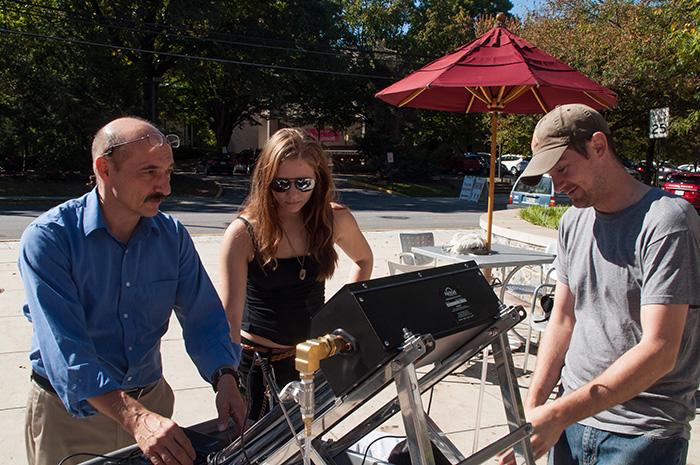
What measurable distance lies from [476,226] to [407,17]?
68.7ft

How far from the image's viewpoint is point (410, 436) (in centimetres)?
137

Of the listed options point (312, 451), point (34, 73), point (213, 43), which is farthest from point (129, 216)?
point (213, 43)

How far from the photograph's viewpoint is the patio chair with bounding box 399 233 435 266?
623 centimetres

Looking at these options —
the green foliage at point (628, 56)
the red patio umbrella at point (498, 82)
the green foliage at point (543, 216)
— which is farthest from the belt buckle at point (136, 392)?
the green foliage at point (628, 56)

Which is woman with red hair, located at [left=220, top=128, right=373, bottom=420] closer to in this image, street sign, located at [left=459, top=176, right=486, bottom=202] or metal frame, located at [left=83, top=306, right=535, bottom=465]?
metal frame, located at [left=83, top=306, right=535, bottom=465]

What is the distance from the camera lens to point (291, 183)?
8.50 ft

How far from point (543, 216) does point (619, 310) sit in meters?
8.16

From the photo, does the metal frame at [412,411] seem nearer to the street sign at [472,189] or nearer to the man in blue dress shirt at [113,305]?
the man in blue dress shirt at [113,305]

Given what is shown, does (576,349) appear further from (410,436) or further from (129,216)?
(129,216)

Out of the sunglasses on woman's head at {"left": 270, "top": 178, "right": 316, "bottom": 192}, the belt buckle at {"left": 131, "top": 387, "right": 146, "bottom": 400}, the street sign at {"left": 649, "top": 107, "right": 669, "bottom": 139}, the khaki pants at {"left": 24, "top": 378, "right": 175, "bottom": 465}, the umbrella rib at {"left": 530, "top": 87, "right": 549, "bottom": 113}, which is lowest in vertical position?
the khaki pants at {"left": 24, "top": 378, "right": 175, "bottom": 465}

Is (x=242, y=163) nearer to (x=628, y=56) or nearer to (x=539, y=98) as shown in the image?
(x=628, y=56)

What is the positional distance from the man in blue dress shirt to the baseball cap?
3.81ft

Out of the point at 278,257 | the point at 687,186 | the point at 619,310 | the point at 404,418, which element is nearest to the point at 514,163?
the point at 687,186

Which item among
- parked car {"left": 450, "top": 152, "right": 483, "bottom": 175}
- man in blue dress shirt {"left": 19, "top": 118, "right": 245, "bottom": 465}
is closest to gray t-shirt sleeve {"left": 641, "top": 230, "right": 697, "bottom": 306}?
man in blue dress shirt {"left": 19, "top": 118, "right": 245, "bottom": 465}
